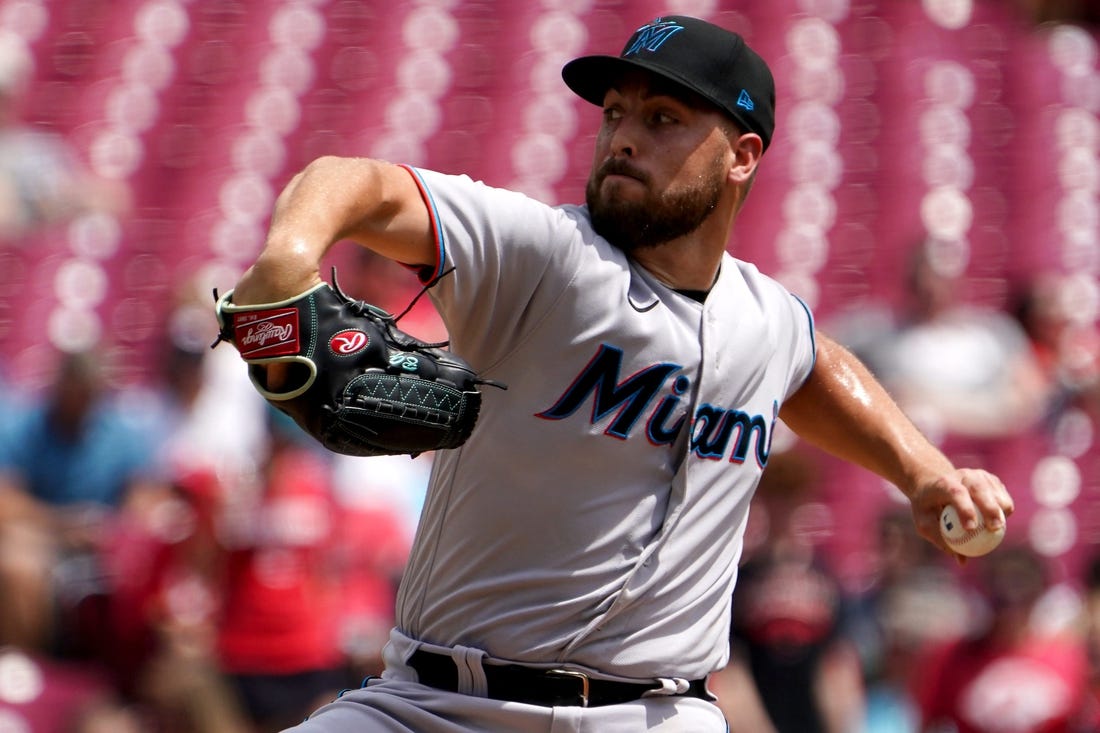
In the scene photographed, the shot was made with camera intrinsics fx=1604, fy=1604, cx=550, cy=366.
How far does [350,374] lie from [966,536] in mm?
1166

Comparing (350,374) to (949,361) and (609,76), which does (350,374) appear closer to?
(609,76)

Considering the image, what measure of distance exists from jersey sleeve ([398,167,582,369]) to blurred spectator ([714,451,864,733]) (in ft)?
7.63

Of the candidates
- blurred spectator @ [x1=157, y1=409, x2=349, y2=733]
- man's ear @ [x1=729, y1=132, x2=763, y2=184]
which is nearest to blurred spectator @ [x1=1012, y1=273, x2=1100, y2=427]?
blurred spectator @ [x1=157, y1=409, x2=349, y2=733]

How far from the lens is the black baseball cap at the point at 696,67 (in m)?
2.63

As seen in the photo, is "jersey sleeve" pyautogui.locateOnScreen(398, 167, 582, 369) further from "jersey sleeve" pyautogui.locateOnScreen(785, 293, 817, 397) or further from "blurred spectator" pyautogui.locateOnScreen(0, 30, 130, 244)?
"blurred spectator" pyautogui.locateOnScreen(0, 30, 130, 244)

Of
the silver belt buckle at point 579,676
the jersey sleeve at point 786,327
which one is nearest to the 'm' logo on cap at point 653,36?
the jersey sleeve at point 786,327

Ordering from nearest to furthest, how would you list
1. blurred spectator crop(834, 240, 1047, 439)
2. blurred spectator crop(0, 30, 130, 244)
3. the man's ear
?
the man's ear, blurred spectator crop(834, 240, 1047, 439), blurred spectator crop(0, 30, 130, 244)

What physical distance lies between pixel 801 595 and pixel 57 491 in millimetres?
2365

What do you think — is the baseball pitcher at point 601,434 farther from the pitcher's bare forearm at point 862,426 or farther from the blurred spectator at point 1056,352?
the blurred spectator at point 1056,352

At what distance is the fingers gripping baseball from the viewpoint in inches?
106

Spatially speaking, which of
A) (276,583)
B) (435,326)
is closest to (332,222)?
(276,583)

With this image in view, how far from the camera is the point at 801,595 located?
4.71 m

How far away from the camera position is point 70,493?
5.12 m

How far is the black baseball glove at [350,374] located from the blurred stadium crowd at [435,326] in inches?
103
